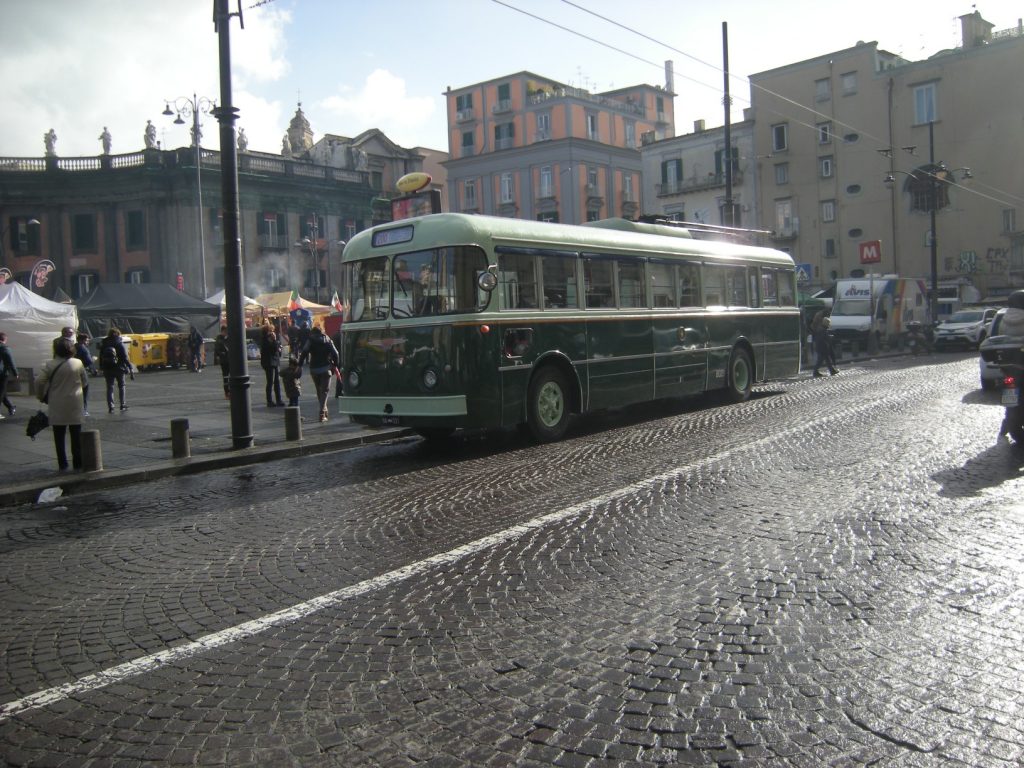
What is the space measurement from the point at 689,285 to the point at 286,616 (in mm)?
11079

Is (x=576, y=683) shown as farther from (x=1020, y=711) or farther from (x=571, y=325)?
(x=571, y=325)

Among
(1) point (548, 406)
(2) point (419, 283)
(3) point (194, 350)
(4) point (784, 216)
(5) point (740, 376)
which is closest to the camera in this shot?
(2) point (419, 283)

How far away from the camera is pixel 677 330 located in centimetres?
1409

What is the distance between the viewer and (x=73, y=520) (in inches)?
312

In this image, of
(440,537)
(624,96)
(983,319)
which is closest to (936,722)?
(440,537)

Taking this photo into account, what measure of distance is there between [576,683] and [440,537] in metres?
2.79

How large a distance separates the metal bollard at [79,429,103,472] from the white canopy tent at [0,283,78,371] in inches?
625

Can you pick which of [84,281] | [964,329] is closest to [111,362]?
[964,329]

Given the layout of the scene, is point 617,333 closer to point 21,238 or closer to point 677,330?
point 677,330

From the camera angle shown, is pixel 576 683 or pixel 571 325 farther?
pixel 571 325

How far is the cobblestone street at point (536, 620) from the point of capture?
3299 millimetres

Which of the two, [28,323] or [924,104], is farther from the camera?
[924,104]

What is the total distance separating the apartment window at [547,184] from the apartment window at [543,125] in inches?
136

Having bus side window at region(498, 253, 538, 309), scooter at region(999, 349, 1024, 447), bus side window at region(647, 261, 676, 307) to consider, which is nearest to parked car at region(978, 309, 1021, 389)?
scooter at region(999, 349, 1024, 447)
